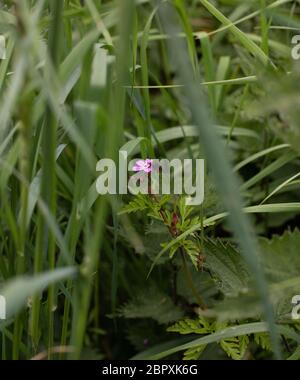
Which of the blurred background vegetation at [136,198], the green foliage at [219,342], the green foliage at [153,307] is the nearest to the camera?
the blurred background vegetation at [136,198]

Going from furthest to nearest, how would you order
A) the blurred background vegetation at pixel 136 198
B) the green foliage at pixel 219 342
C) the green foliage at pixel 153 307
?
the green foliage at pixel 153 307, the green foliage at pixel 219 342, the blurred background vegetation at pixel 136 198

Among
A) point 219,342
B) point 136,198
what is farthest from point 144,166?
point 219,342

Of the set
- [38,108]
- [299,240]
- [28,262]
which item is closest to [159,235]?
[28,262]

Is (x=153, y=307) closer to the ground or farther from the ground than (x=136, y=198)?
closer to the ground

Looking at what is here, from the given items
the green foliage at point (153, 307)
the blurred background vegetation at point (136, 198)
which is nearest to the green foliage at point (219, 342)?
the blurred background vegetation at point (136, 198)

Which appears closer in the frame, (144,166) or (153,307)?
(144,166)

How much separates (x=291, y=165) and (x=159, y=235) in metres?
0.45

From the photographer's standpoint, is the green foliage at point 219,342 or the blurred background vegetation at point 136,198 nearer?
the blurred background vegetation at point 136,198

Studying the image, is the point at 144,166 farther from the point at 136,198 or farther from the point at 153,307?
the point at 153,307

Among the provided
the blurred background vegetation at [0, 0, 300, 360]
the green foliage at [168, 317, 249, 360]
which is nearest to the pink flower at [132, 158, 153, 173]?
the blurred background vegetation at [0, 0, 300, 360]

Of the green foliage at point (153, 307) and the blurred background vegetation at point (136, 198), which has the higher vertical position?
the blurred background vegetation at point (136, 198)

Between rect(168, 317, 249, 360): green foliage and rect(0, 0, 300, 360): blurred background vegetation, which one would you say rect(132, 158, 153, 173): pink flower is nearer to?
rect(0, 0, 300, 360): blurred background vegetation

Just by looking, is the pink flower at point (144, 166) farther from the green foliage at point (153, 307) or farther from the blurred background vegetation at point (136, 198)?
the green foliage at point (153, 307)

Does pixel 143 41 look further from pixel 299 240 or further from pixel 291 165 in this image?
pixel 291 165
